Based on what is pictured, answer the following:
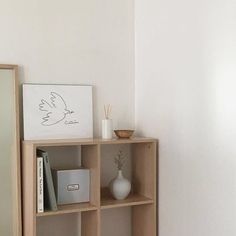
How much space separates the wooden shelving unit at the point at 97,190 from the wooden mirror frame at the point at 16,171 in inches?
1.1

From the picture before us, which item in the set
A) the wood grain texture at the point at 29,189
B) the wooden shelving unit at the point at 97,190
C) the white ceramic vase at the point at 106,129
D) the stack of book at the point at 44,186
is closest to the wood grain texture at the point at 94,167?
the wooden shelving unit at the point at 97,190

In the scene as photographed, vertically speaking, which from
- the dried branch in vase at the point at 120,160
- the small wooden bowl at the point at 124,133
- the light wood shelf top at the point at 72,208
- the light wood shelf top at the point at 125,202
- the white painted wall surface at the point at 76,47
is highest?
the white painted wall surface at the point at 76,47

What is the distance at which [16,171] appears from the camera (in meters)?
2.06

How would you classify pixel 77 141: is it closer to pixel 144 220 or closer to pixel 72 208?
pixel 72 208

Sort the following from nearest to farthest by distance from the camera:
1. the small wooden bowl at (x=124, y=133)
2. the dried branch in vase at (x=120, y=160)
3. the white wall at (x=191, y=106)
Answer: the white wall at (x=191, y=106)
the small wooden bowl at (x=124, y=133)
the dried branch in vase at (x=120, y=160)

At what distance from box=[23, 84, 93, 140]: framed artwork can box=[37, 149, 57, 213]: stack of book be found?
0.18 m

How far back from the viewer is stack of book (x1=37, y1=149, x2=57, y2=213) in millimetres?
1965

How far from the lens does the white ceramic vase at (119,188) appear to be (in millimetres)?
2240

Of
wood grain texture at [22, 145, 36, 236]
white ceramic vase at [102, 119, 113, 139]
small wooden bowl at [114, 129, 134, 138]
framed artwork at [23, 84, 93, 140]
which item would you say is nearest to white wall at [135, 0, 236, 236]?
small wooden bowl at [114, 129, 134, 138]

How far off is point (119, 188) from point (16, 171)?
59 cm

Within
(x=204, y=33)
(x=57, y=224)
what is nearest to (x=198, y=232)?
(x=57, y=224)

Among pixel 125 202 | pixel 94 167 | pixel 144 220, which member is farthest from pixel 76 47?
pixel 144 220

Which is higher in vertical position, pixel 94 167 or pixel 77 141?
pixel 77 141
